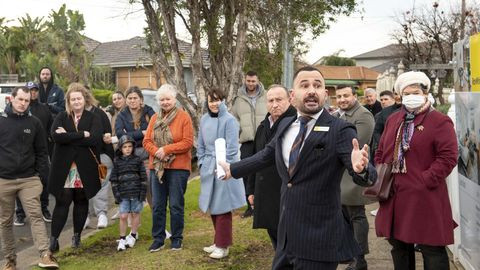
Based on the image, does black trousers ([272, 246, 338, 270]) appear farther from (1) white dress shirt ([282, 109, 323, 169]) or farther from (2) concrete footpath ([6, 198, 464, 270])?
(2) concrete footpath ([6, 198, 464, 270])

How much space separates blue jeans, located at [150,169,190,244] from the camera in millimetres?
6586

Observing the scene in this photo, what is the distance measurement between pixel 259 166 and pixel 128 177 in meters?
3.20

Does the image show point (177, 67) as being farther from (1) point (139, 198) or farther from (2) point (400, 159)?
(2) point (400, 159)

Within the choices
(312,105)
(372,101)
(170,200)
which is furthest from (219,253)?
(372,101)

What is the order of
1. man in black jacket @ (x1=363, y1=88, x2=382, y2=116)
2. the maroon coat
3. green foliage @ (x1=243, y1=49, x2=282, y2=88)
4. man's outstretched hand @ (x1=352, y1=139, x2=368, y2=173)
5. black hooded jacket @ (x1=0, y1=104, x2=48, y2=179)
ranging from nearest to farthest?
man's outstretched hand @ (x1=352, y1=139, x2=368, y2=173) < the maroon coat < black hooded jacket @ (x1=0, y1=104, x2=48, y2=179) < man in black jacket @ (x1=363, y1=88, x2=382, y2=116) < green foliage @ (x1=243, y1=49, x2=282, y2=88)

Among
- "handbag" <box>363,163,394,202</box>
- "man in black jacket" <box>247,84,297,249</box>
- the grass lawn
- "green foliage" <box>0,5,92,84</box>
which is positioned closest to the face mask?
"handbag" <box>363,163,394,202</box>

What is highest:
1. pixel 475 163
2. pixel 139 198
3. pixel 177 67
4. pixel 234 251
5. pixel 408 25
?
pixel 408 25

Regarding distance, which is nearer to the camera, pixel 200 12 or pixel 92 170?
pixel 92 170

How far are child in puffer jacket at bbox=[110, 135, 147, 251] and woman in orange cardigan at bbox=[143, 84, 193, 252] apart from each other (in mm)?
344

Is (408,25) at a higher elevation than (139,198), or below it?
higher

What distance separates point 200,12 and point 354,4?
4992 mm

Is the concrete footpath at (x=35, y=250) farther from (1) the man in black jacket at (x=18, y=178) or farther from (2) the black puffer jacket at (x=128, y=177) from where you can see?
(2) the black puffer jacket at (x=128, y=177)

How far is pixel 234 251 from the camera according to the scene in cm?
672

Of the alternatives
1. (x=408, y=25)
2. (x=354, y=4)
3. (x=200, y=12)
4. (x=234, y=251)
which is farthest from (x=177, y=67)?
(x=408, y=25)
